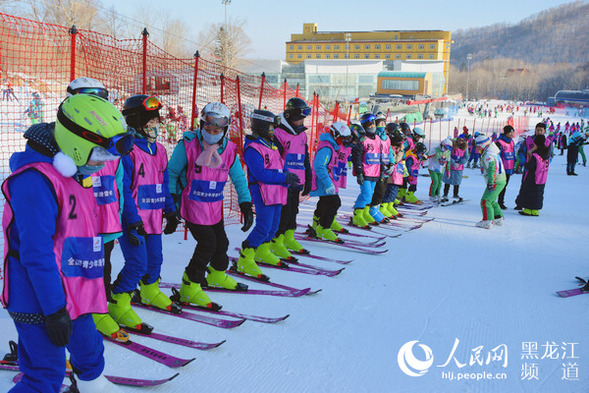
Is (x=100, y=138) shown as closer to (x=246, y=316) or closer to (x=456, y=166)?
(x=246, y=316)

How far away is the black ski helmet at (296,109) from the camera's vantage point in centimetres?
552

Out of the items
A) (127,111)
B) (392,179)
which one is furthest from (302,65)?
(127,111)

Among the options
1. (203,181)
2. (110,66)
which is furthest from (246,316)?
(110,66)

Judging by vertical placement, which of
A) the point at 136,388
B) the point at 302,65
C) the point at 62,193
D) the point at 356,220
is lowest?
the point at 136,388

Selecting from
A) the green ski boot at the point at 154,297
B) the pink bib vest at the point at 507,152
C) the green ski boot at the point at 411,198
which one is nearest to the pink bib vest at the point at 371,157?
the green ski boot at the point at 411,198

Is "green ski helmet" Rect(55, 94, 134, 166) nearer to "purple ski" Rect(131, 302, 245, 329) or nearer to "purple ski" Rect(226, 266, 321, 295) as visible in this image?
"purple ski" Rect(131, 302, 245, 329)

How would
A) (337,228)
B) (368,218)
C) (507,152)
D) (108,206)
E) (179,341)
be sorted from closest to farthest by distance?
1. (108,206)
2. (179,341)
3. (337,228)
4. (368,218)
5. (507,152)

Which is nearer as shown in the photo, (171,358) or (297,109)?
(171,358)

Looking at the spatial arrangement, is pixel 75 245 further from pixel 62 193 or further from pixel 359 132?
pixel 359 132

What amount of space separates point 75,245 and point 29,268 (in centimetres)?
25

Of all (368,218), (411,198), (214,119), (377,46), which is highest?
(377,46)

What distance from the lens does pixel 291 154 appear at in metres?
5.82

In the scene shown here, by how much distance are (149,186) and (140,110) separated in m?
0.61

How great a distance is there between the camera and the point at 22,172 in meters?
1.95
